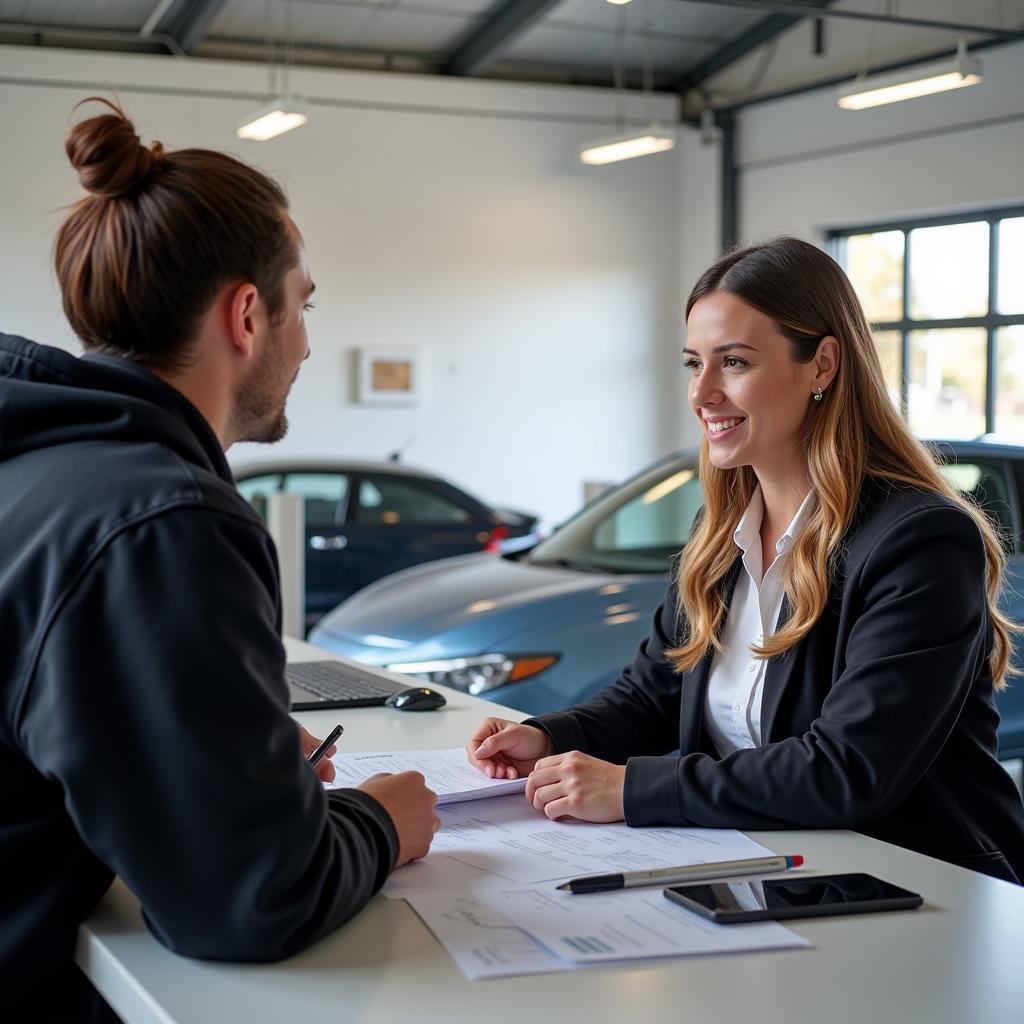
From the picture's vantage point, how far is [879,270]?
10789 mm

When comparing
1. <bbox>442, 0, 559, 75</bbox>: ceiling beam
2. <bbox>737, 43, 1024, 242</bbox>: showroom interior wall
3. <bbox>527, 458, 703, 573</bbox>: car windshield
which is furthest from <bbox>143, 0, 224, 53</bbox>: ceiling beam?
<bbox>527, 458, 703, 573</bbox>: car windshield

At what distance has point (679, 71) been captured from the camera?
12.1 metres

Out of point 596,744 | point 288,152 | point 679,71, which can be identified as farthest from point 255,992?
point 679,71

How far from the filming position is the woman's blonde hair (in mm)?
1946

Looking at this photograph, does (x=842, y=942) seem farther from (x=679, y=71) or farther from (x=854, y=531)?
(x=679, y=71)

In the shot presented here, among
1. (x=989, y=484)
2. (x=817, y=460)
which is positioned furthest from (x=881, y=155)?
(x=817, y=460)

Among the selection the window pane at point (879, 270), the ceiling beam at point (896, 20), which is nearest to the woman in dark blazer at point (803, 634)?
the ceiling beam at point (896, 20)

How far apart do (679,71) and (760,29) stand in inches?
43.7

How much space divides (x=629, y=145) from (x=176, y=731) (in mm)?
9192

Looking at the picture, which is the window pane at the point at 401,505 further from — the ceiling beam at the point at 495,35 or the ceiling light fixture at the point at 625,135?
the ceiling beam at the point at 495,35

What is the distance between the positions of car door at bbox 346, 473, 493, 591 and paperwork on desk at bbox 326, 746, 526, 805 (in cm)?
573

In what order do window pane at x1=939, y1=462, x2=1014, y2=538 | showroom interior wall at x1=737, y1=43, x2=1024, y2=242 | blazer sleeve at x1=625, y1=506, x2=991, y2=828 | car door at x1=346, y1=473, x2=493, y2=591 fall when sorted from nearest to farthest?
blazer sleeve at x1=625, y1=506, x2=991, y2=828
window pane at x1=939, y1=462, x2=1014, y2=538
car door at x1=346, y1=473, x2=493, y2=591
showroom interior wall at x1=737, y1=43, x2=1024, y2=242

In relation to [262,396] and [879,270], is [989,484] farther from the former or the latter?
[879,270]

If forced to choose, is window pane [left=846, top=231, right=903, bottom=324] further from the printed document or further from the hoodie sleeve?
the hoodie sleeve
